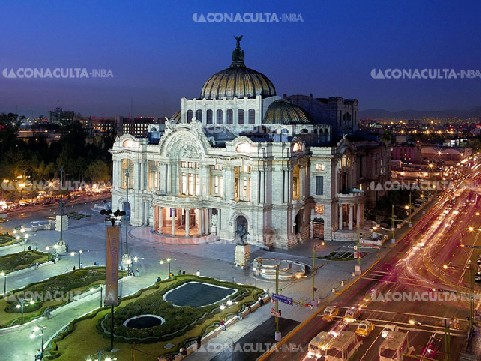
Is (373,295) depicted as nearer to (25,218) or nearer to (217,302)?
(217,302)

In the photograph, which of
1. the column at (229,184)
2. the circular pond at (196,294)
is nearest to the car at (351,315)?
the circular pond at (196,294)

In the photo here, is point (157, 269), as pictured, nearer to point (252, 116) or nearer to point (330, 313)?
point (330, 313)

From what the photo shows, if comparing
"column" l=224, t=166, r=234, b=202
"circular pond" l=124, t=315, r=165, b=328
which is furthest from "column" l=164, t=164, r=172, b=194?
"circular pond" l=124, t=315, r=165, b=328

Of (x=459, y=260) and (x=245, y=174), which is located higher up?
(x=245, y=174)

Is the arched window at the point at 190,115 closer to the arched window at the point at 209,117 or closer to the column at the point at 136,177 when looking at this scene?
the arched window at the point at 209,117

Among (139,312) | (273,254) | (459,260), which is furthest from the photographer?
(273,254)

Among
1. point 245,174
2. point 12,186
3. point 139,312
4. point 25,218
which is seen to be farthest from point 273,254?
→ point 12,186

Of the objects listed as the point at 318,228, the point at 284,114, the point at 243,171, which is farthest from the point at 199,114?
the point at 318,228

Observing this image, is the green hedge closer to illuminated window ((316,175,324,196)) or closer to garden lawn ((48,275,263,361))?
garden lawn ((48,275,263,361))
